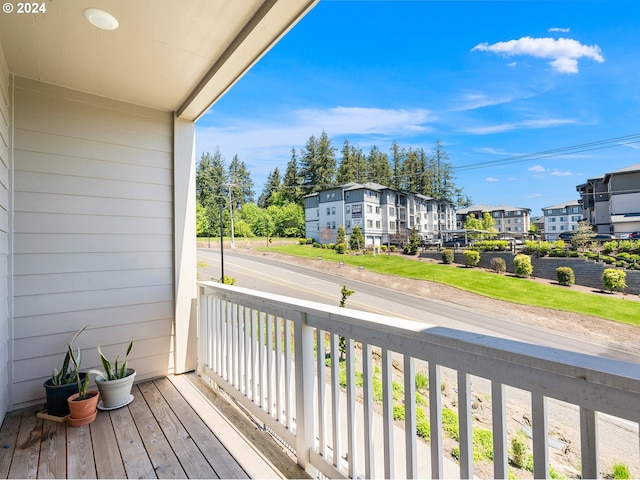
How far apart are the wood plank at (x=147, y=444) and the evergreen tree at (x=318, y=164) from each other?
2.12 m

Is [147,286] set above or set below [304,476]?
above

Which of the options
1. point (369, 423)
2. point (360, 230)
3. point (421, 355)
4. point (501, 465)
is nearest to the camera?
point (501, 465)

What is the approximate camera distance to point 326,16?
2.82 m

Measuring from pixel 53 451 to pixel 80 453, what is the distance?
0.17 meters

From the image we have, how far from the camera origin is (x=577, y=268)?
1686 mm

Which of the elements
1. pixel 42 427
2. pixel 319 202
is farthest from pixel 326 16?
pixel 42 427

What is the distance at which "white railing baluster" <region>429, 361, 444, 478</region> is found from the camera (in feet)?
3.74

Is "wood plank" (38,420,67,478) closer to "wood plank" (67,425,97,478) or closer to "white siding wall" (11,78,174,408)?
"wood plank" (67,425,97,478)

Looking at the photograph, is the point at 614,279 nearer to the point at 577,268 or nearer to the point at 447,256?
the point at 577,268

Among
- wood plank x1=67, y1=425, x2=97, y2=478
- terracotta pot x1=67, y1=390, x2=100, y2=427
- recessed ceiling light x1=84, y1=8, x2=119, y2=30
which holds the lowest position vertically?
wood plank x1=67, y1=425, x2=97, y2=478

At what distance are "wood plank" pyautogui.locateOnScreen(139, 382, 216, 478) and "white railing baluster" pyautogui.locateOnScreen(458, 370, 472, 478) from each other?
4.25ft

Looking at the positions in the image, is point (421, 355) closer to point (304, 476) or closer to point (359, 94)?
point (304, 476)

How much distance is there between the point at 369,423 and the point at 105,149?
2.85 m

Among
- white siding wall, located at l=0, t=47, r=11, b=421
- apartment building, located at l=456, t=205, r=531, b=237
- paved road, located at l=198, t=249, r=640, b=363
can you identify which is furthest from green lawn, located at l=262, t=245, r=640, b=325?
white siding wall, located at l=0, t=47, r=11, b=421
